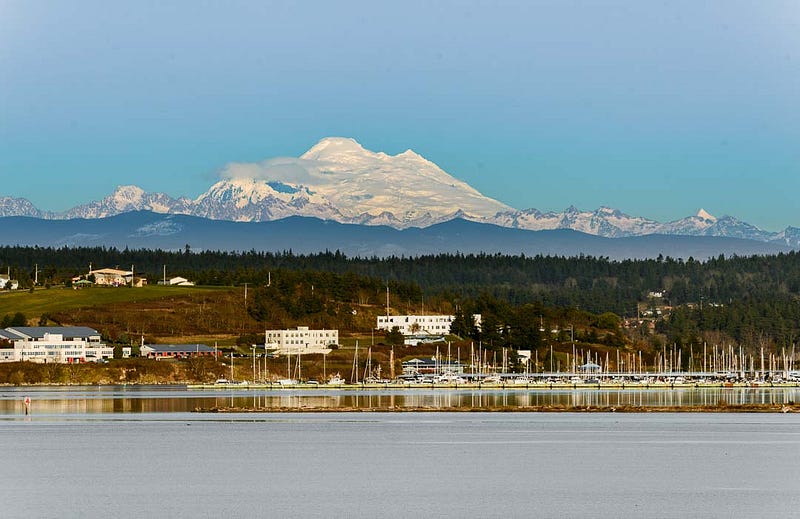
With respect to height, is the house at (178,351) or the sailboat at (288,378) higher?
the house at (178,351)

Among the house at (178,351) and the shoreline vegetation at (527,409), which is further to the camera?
the house at (178,351)

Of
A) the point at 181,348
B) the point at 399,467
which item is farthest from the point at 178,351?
the point at 399,467

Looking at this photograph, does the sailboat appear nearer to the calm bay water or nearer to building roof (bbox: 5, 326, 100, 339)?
building roof (bbox: 5, 326, 100, 339)

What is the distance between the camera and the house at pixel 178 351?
180 m

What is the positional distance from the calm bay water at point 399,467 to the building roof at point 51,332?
92.9 metres

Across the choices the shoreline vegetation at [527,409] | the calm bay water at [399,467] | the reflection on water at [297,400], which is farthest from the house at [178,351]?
the calm bay water at [399,467]

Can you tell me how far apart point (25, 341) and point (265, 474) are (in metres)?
133

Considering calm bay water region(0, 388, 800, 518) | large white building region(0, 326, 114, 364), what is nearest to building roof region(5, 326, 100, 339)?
large white building region(0, 326, 114, 364)

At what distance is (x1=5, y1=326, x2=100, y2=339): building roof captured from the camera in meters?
182

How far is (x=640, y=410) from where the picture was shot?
102 m

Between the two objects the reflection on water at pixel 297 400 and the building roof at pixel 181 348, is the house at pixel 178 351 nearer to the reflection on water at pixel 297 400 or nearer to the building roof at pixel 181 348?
the building roof at pixel 181 348

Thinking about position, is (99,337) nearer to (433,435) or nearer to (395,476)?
(433,435)

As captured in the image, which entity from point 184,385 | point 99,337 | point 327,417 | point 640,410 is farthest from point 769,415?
point 99,337

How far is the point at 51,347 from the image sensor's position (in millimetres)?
179750
